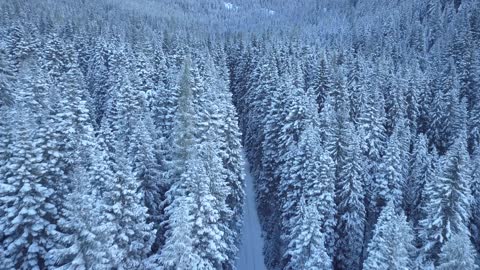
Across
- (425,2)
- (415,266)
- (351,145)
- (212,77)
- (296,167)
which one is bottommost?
(415,266)

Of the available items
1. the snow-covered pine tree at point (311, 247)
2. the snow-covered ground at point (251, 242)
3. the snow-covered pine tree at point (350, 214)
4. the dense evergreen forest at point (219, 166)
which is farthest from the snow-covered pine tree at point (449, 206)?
the snow-covered ground at point (251, 242)

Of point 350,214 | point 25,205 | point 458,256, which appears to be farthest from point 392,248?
point 25,205

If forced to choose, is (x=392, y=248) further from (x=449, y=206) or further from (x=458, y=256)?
(x=449, y=206)

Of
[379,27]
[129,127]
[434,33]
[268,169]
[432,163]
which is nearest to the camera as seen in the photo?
[129,127]

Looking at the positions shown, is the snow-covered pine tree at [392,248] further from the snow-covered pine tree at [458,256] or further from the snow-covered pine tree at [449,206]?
the snow-covered pine tree at [449,206]

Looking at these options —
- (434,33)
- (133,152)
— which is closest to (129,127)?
(133,152)

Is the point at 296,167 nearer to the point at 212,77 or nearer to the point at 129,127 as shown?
the point at 129,127

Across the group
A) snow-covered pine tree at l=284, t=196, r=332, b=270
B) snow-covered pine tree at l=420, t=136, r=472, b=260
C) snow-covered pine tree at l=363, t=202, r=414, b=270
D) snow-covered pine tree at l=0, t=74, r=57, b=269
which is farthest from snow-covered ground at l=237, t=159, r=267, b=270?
snow-covered pine tree at l=0, t=74, r=57, b=269
